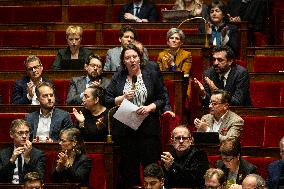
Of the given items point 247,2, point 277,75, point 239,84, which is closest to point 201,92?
point 239,84

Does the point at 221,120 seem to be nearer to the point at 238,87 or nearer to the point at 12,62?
the point at 238,87

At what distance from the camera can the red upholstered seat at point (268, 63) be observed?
11.7 ft

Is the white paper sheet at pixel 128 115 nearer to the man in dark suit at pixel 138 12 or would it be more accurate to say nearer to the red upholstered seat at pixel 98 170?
the red upholstered seat at pixel 98 170

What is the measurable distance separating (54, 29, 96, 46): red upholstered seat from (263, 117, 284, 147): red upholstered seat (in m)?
1.22

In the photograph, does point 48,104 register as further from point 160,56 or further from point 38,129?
point 160,56

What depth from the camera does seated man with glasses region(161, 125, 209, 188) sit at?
2.64 metres

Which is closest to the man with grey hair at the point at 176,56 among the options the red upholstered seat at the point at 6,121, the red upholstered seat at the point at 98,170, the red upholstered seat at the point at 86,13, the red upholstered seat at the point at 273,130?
the red upholstered seat at the point at 273,130

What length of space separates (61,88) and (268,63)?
799 mm

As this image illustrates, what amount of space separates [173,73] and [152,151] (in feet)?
1.52

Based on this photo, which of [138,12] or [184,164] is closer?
[184,164]

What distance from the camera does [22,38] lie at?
4074mm

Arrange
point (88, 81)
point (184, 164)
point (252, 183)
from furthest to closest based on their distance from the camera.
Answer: point (88, 81) < point (184, 164) < point (252, 183)

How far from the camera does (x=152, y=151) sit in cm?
280

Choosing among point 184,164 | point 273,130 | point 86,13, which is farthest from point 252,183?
point 86,13
